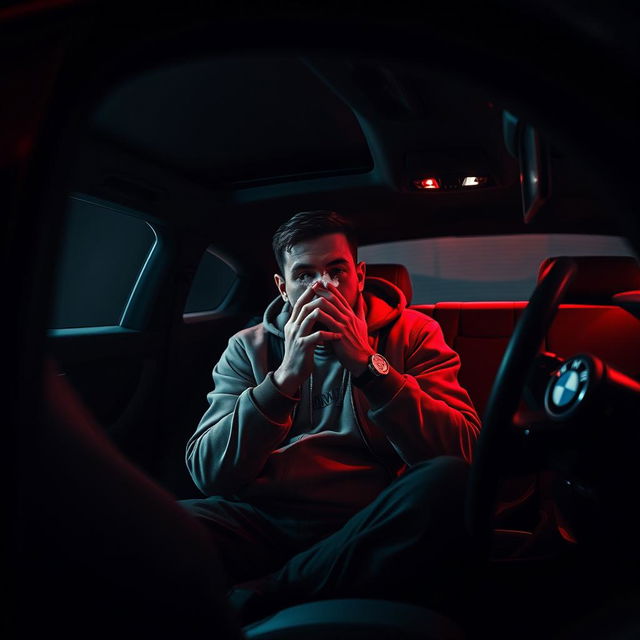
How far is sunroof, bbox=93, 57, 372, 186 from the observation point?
6.26 feet

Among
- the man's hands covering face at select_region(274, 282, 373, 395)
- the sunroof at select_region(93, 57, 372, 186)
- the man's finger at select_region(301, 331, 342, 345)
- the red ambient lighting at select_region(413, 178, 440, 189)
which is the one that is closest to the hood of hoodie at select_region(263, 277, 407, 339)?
the man's hands covering face at select_region(274, 282, 373, 395)

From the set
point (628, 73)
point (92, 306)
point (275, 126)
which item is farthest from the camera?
point (92, 306)

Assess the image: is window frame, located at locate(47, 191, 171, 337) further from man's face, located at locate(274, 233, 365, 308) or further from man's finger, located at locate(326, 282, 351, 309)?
man's finger, located at locate(326, 282, 351, 309)

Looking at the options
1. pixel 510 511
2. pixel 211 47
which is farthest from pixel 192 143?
pixel 211 47

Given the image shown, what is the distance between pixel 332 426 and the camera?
5.67 feet

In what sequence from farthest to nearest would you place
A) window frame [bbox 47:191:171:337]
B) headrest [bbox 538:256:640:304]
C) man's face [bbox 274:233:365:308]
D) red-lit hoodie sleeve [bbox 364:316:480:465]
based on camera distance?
1. window frame [bbox 47:191:171:337]
2. headrest [bbox 538:256:640:304]
3. man's face [bbox 274:233:365:308]
4. red-lit hoodie sleeve [bbox 364:316:480:465]

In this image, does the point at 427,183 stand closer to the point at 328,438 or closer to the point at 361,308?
the point at 361,308

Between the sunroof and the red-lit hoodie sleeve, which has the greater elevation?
the sunroof

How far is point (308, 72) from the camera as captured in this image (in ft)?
6.21

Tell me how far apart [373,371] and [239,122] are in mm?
1135

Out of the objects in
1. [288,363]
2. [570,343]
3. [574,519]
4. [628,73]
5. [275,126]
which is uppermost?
[275,126]

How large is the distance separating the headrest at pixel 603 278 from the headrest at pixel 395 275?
577mm

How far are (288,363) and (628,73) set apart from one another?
1.19m

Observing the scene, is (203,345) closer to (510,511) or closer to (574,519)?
(510,511)
